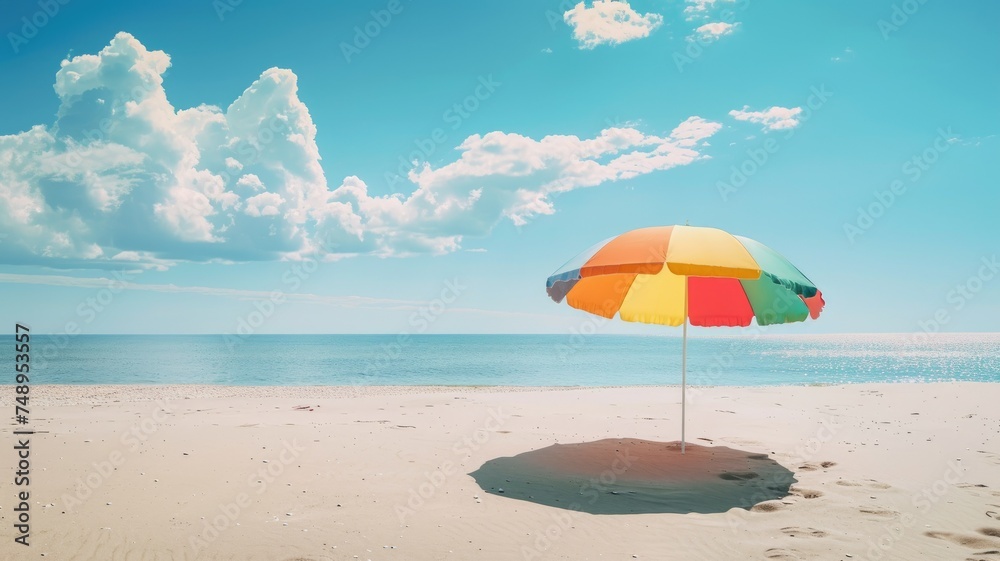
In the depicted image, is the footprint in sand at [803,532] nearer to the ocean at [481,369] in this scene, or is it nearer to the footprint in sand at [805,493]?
the footprint in sand at [805,493]

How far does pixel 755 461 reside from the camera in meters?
7.03

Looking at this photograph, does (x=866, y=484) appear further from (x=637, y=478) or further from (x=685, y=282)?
(x=685, y=282)

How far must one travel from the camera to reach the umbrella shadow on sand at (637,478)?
5.38m

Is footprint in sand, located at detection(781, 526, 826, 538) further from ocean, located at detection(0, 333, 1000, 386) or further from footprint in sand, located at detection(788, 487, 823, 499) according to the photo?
ocean, located at detection(0, 333, 1000, 386)

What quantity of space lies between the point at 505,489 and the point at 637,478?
1.61m

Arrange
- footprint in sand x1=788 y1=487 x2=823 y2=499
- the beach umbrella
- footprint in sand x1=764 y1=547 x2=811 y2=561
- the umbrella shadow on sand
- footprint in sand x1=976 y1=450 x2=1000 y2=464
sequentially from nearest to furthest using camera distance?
1. footprint in sand x1=764 y1=547 x2=811 y2=561
2. the umbrella shadow on sand
3. footprint in sand x1=788 y1=487 x2=823 y2=499
4. the beach umbrella
5. footprint in sand x1=976 y1=450 x2=1000 y2=464

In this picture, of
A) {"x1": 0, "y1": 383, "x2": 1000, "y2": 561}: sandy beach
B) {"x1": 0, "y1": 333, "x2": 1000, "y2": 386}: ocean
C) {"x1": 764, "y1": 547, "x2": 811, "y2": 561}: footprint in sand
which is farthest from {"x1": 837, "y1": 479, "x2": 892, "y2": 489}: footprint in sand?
{"x1": 0, "y1": 333, "x2": 1000, "y2": 386}: ocean

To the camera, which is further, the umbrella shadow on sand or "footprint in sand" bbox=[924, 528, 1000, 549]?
the umbrella shadow on sand

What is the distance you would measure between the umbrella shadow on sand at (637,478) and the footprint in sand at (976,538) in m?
1.30

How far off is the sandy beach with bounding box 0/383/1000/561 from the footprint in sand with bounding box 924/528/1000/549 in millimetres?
17

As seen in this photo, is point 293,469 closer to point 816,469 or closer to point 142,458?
point 142,458

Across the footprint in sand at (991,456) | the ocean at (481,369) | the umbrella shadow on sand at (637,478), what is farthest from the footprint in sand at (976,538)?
the ocean at (481,369)

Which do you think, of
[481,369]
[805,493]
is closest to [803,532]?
[805,493]

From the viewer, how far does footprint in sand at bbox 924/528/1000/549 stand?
14.4ft
